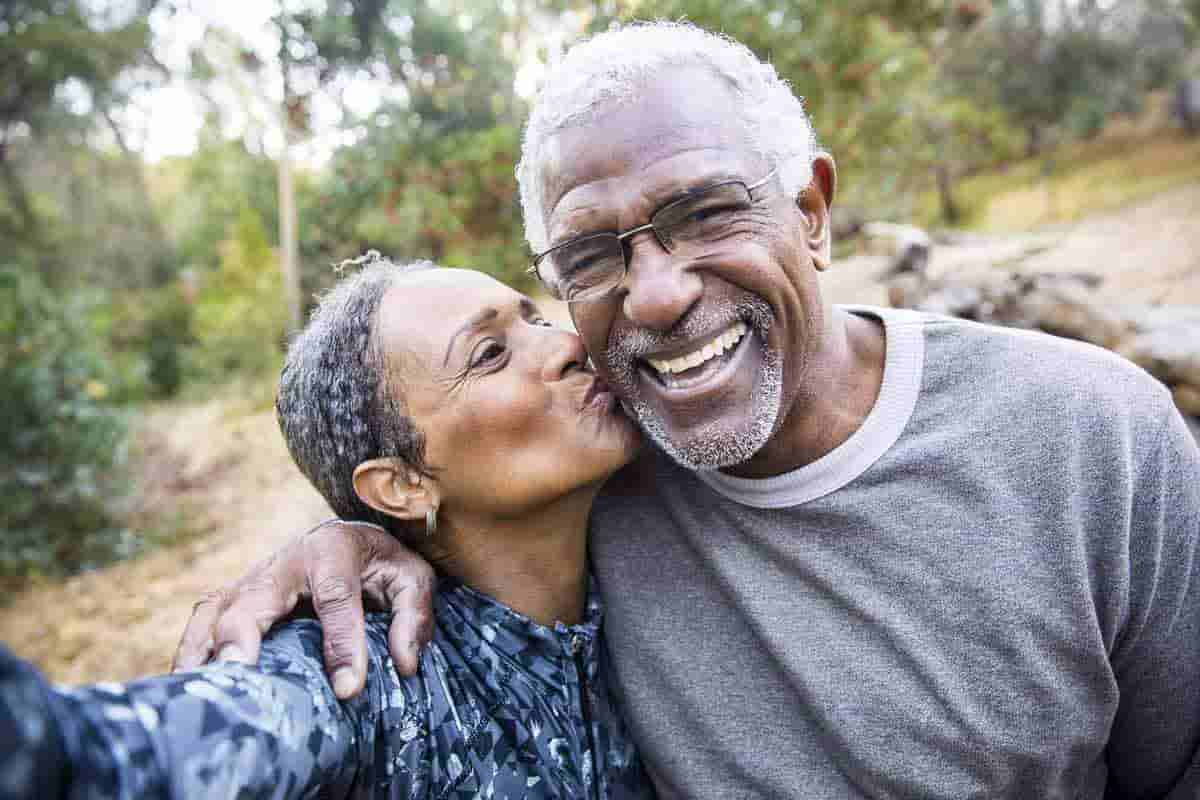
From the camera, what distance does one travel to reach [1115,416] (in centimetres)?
173

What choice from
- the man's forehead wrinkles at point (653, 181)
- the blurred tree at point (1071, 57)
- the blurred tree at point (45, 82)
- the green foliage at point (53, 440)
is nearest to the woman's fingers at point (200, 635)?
the man's forehead wrinkles at point (653, 181)

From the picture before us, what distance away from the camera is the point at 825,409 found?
1.99 meters

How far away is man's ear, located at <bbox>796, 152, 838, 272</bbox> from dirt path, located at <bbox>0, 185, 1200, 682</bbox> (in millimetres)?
3277

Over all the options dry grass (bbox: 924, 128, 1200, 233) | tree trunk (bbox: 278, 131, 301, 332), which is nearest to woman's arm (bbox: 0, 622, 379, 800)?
tree trunk (bbox: 278, 131, 301, 332)

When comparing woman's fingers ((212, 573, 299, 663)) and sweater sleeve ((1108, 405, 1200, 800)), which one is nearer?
woman's fingers ((212, 573, 299, 663))

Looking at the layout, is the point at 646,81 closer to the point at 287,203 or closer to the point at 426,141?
the point at 287,203

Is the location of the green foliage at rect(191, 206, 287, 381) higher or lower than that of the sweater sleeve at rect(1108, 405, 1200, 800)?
lower

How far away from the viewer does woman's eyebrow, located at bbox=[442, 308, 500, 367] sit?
1.86 metres

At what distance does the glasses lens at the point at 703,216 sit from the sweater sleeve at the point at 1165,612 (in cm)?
102

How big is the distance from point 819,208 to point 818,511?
0.78 metres

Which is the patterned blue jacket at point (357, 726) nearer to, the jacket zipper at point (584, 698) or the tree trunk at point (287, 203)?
the jacket zipper at point (584, 698)

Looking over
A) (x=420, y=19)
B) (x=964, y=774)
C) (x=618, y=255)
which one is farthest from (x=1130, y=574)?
(x=420, y=19)

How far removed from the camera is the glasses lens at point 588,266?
1852 millimetres

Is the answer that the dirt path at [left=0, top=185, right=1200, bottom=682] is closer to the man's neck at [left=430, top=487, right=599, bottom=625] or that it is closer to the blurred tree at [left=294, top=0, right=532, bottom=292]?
the man's neck at [left=430, top=487, right=599, bottom=625]
